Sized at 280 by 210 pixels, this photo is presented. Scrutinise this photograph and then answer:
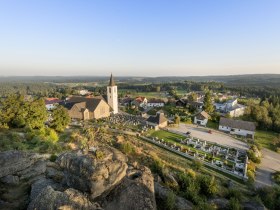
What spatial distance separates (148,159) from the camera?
22.7 metres

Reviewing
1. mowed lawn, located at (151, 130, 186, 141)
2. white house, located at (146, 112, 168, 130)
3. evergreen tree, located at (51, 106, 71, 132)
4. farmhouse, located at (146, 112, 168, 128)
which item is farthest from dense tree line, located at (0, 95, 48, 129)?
farmhouse, located at (146, 112, 168, 128)

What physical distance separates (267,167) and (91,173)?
2916 cm

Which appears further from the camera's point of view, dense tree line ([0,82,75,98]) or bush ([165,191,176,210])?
dense tree line ([0,82,75,98])

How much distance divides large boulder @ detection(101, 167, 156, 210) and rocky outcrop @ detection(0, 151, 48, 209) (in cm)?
442

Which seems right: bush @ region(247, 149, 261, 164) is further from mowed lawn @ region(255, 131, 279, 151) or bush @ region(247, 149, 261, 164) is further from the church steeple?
the church steeple

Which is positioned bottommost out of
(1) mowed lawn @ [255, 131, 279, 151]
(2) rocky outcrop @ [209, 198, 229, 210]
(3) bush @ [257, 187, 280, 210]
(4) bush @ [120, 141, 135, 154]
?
(1) mowed lawn @ [255, 131, 279, 151]

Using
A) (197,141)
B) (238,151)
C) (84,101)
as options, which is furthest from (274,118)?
(84,101)

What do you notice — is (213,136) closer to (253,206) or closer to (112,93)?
(112,93)

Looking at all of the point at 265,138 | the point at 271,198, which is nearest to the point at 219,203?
the point at 271,198

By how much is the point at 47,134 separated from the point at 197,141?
2509 centimetres

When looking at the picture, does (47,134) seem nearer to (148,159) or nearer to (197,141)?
(148,159)

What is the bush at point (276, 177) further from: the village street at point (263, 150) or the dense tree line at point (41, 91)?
the dense tree line at point (41, 91)

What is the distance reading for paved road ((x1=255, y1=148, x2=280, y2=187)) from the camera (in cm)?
2347

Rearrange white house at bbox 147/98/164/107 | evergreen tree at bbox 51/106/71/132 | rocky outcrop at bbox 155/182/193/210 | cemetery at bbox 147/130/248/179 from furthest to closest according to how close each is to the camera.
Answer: white house at bbox 147/98/164/107
evergreen tree at bbox 51/106/71/132
cemetery at bbox 147/130/248/179
rocky outcrop at bbox 155/182/193/210
